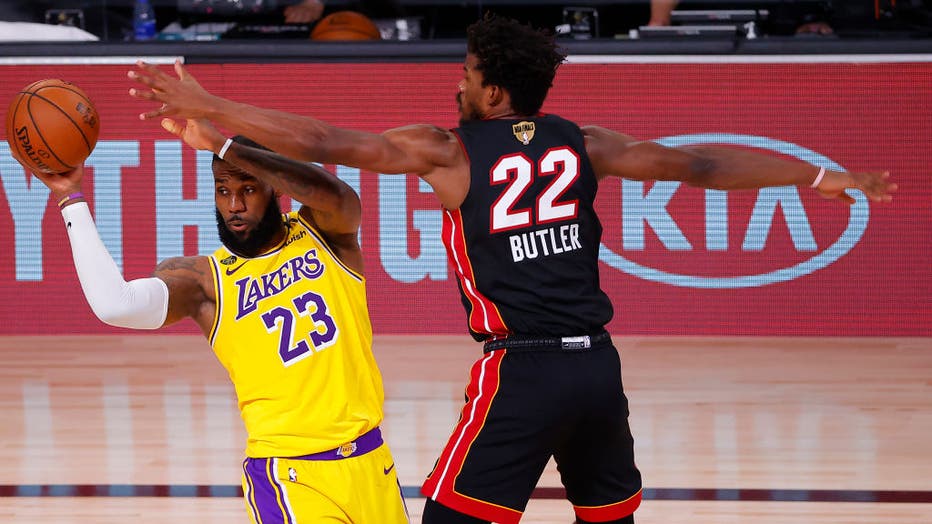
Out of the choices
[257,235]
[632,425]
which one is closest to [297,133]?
[257,235]

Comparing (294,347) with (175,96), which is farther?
(294,347)

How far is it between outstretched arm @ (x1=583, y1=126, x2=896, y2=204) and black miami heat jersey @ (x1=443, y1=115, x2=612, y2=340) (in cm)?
10

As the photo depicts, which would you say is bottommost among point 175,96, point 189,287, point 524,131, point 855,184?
point 189,287

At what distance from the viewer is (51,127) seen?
10.0 feet

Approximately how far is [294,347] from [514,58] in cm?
92

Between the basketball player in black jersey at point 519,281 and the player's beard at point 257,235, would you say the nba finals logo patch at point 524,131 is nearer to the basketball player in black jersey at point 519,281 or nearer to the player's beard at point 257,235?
the basketball player in black jersey at point 519,281

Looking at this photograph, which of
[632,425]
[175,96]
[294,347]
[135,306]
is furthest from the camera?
[632,425]

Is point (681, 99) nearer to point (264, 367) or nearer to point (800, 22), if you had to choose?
point (800, 22)

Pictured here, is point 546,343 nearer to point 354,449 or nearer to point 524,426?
point 524,426

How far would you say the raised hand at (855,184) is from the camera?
10.9 ft

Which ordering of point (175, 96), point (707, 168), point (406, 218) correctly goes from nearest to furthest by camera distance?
1. point (175, 96)
2. point (707, 168)
3. point (406, 218)

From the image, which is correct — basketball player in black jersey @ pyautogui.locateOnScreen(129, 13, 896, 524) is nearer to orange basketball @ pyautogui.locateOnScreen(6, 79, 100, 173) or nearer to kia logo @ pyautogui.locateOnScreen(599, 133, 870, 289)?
orange basketball @ pyautogui.locateOnScreen(6, 79, 100, 173)

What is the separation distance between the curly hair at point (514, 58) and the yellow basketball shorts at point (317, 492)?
1.01 m

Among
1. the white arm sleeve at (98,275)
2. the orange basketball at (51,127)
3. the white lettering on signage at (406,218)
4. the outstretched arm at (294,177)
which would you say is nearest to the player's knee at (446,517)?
the outstretched arm at (294,177)
